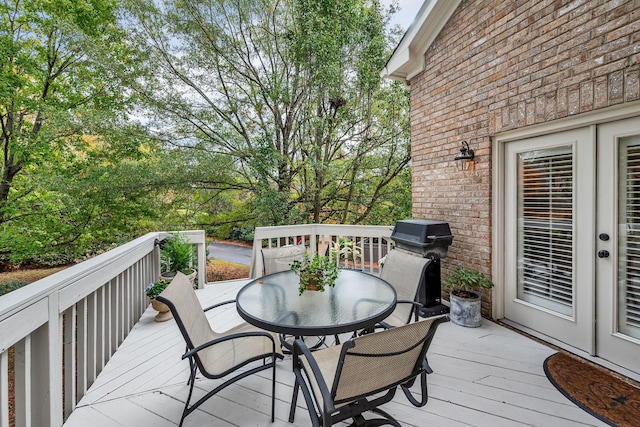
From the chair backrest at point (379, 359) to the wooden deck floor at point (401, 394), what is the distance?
0.63 m

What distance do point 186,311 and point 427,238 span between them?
246 cm

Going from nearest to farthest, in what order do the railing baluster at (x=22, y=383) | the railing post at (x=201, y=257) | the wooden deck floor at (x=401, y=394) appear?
the railing baluster at (x=22, y=383) < the wooden deck floor at (x=401, y=394) < the railing post at (x=201, y=257)

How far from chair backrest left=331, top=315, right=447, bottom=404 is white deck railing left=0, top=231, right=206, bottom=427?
1.33 m

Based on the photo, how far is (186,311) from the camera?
1.83 m

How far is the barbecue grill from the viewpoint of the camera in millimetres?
3244

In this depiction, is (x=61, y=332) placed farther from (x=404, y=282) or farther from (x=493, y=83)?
(x=493, y=83)

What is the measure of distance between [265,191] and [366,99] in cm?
320

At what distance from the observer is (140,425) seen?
5.82ft

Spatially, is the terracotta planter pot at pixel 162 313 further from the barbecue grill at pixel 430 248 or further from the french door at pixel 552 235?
the french door at pixel 552 235

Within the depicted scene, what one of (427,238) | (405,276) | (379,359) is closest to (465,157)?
(427,238)

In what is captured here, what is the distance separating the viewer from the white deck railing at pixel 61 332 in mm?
1282

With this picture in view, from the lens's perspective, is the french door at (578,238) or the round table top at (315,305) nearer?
the round table top at (315,305)

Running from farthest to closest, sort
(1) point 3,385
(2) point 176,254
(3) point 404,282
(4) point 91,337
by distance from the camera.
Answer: (2) point 176,254 < (3) point 404,282 < (4) point 91,337 < (1) point 3,385

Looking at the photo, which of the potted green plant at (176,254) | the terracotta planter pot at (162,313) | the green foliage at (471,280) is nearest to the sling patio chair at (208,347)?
the terracotta planter pot at (162,313)
